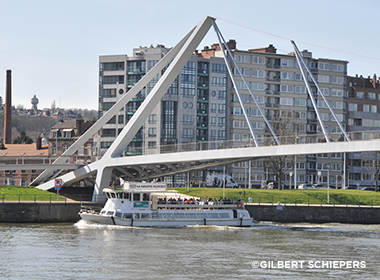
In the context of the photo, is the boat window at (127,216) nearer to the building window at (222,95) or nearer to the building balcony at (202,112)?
the building balcony at (202,112)

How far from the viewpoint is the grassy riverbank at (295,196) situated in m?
68.4

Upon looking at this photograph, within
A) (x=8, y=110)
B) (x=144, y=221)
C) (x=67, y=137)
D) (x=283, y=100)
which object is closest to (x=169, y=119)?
(x=283, y=100)

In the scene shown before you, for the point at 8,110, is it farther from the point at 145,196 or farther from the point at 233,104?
the point at 145,196

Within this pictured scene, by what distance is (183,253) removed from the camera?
36.3 metres

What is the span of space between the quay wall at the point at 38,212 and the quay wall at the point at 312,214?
16.2 meters

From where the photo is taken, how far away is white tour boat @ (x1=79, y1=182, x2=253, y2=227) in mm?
51719

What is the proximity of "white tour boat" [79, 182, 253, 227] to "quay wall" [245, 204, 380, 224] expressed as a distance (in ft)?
18.0

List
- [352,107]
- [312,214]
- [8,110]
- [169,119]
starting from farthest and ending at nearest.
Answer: [8,110]
[352,107]
[169,119]
[312,214]

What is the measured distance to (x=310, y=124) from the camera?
10738cm

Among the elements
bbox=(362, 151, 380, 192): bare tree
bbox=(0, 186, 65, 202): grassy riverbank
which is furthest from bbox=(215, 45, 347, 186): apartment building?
bbox=(0, 186, 65, 202): grassy riverbank

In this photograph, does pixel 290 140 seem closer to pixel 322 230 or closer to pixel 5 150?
pixel 322 230

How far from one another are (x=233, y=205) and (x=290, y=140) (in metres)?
7.38

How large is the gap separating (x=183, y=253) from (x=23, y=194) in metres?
26.3

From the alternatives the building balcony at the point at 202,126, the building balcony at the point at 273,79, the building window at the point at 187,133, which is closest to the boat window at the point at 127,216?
the building window at the point at 187,133
